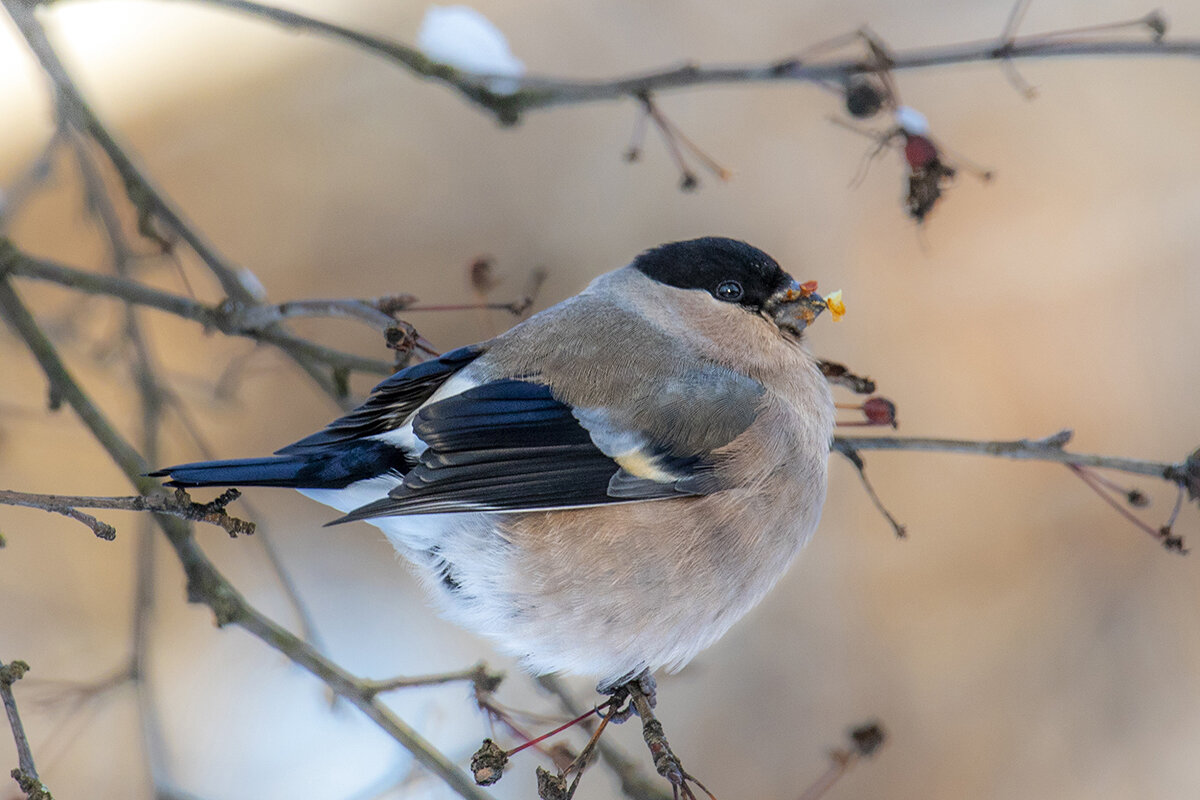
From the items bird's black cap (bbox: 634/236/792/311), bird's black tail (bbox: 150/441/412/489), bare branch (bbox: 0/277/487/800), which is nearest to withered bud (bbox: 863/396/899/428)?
bird's black cap (bbox: 634/236/792/311)

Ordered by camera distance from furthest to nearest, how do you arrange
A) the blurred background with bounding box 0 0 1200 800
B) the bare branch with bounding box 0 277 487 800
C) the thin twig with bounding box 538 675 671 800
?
the blurred background with bounding box 0 0 1200 800, the thin twig with bounding box 538 675 671 800, the bare branch with bounding box 0 277 487 800

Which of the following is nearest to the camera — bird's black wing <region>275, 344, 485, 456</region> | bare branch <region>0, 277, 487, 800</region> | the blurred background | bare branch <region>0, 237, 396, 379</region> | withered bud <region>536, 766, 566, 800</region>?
withered bud <region>536, 766, 566, 800</region>

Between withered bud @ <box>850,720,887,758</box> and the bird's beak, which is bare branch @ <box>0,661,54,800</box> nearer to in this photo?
withered bud @ <box>850,720,887,758</box>

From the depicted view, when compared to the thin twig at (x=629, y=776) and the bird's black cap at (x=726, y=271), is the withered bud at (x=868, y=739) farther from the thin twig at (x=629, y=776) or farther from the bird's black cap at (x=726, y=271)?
the bird's black cap at (x=726, y=271)

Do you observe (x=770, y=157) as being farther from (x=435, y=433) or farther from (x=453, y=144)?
(x=435, y=433)

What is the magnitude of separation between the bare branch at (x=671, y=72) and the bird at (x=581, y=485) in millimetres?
549

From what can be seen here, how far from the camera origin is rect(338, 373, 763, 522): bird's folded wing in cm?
216

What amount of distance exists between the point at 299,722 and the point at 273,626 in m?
1.74

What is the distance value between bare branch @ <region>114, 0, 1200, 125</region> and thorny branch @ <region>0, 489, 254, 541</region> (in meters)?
1.09

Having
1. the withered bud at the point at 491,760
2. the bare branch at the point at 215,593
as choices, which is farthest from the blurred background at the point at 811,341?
the withered bud at the point at 491,760

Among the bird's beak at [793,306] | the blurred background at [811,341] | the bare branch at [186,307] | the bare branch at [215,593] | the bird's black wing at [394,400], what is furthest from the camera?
the blurred background at [811,341]

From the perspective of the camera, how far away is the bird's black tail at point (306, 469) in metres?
1.91

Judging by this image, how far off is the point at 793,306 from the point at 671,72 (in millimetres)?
692

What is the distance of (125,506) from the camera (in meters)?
1.56
